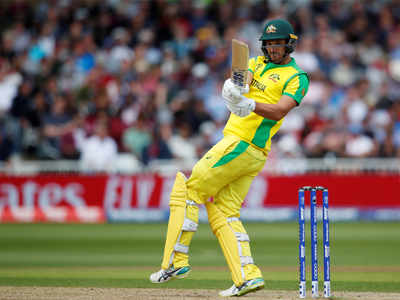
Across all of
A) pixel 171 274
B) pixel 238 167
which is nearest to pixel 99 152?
pixel 171 274

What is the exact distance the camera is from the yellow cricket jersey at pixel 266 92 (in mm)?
6395

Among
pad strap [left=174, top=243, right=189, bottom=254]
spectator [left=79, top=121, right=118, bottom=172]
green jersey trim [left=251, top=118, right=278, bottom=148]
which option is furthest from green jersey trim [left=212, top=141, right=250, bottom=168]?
spectator [left=79, top=121, right=118, bottom=172]

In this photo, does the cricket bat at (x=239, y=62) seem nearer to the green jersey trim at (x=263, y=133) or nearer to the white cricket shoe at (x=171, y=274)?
the green jersey trim at (x=263, y=133)

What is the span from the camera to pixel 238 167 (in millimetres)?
6461

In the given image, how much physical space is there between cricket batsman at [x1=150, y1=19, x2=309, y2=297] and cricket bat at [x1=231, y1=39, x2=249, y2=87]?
41 centimetres

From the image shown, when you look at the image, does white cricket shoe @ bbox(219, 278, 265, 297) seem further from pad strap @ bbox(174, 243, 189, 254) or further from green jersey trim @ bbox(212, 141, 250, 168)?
green jersey trim @ bbox(212, 141, 250, 168)

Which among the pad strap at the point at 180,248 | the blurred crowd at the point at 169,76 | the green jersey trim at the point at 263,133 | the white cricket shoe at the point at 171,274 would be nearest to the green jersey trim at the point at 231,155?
the green jersey trim at the point at 263,133

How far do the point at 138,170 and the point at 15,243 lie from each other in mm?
3700

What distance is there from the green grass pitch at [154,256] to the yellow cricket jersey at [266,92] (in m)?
1.80

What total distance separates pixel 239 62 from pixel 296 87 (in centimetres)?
64

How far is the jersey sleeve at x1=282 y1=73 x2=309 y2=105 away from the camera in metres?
6.32

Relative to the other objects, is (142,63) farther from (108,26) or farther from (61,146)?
(61,146)

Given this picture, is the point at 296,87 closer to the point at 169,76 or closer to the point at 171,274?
the point at 171,274

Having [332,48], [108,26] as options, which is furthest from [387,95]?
[108,26]
